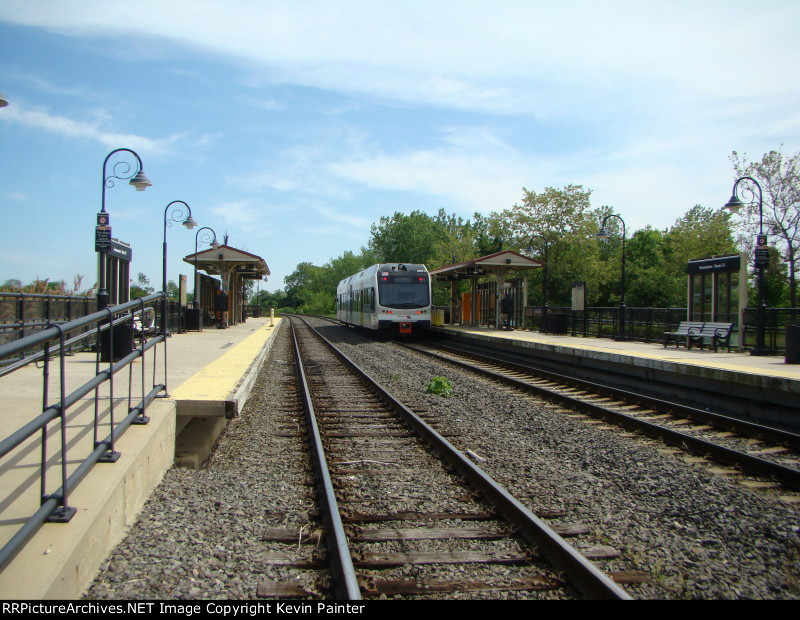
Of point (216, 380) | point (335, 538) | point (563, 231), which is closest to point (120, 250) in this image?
point (216, 380)

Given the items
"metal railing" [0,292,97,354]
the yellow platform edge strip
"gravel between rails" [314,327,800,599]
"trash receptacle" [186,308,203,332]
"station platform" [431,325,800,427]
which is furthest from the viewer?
"trash receptacle" [186,308,203,332]

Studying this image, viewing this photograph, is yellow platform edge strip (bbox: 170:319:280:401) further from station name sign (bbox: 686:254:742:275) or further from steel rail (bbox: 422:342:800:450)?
station name sign (bbox: 686:254:742:275)

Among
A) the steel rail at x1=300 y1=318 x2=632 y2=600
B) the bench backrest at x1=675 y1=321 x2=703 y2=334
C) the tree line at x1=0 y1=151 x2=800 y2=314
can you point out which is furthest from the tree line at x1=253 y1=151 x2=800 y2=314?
the steel rail at x1=300 y1=318 x2=632 y2=600

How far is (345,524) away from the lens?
4.57 metres

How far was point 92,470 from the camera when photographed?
13.8 ft

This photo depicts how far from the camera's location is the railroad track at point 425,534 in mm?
3566

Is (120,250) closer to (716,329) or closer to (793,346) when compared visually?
(793,346)

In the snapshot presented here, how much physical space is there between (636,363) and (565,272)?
37.4m

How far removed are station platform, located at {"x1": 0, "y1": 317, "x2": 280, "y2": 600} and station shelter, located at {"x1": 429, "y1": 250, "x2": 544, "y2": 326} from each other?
56.4 feet

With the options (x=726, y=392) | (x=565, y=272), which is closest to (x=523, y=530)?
(x=726, y=392)

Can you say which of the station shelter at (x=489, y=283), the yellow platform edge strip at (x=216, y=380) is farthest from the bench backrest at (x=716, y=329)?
the yellow platform edge strip at (x=216, y=380)

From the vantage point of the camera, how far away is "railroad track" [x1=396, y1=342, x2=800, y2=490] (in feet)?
20.8

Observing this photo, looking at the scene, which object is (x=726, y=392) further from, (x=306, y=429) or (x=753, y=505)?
(x=306, y=429)

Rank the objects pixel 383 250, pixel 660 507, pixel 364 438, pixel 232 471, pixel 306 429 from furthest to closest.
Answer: pixel 383 250 → pixel 306 429 → pixel 364 438 → pixel 232 471 → pixel 660 507
